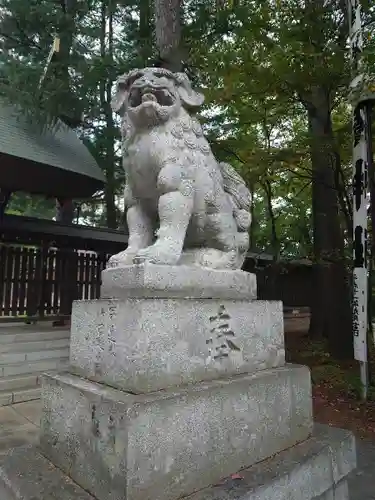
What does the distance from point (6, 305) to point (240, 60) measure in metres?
5.56

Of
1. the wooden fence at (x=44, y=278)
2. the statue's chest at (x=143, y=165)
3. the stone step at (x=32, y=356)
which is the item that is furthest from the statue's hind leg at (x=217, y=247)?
the wooden fence at (x=44, y=278)

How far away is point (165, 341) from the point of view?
1668 mm

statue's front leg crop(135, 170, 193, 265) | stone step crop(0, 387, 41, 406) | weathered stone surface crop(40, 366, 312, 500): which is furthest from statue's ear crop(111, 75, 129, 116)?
stone step crop(0, 387, 41, 406)

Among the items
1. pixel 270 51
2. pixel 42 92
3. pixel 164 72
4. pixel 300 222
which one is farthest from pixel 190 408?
pixel 300 222

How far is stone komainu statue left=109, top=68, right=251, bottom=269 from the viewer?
197cm

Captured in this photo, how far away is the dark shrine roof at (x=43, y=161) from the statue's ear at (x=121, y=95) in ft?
14.4

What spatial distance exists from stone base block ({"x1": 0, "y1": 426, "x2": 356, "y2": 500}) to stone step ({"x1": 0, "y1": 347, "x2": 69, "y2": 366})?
3.61m

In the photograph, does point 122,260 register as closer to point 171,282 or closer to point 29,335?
point 171,282

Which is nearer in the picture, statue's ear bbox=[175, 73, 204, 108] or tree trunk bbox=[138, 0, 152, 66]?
statue's ear bbox=[175, 73, 204, 108]

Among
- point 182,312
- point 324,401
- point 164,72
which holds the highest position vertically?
point 164,72

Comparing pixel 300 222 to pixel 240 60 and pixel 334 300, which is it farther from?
pixel 240 60

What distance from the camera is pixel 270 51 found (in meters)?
4.73

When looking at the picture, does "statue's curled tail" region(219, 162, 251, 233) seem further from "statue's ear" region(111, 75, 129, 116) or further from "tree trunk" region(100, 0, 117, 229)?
"tree trunk" region(100, 0, 117, 229)

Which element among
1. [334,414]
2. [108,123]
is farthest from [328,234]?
[108,123]
